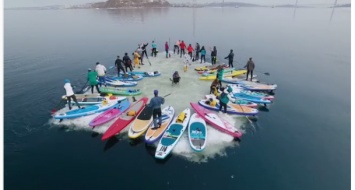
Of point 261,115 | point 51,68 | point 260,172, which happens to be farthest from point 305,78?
point 51,68

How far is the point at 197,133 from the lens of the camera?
46.3 feet

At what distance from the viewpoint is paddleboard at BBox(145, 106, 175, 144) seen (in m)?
13.6

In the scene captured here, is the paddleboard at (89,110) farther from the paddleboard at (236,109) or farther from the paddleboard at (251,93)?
the paddleboard at (251,93)

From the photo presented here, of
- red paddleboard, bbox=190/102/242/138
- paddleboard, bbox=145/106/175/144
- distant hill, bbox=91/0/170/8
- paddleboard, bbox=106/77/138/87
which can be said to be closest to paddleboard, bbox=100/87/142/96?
paddleboard, bbox=106/77/138/87

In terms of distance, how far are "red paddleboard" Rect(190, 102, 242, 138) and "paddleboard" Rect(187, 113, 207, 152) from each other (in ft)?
1.17

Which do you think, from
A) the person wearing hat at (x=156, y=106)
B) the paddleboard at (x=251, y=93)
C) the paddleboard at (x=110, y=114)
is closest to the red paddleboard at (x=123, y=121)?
the paddleboard at (x=110, y=114)

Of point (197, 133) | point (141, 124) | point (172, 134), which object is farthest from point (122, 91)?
point (197, 133)

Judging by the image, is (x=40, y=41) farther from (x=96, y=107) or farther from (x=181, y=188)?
(x=181, y=188)

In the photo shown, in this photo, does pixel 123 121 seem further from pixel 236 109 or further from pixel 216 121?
pixel 236 109

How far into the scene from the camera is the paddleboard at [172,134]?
12.6 m

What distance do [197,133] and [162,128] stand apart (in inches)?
82.2

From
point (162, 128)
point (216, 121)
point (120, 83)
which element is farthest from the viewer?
point (120, 83)

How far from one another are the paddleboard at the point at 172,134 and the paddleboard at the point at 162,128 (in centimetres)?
26

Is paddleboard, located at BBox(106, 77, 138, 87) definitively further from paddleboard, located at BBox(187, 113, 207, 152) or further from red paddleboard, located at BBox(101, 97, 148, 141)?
paddleboard, located at BBox(187, 113, 207, 152)
